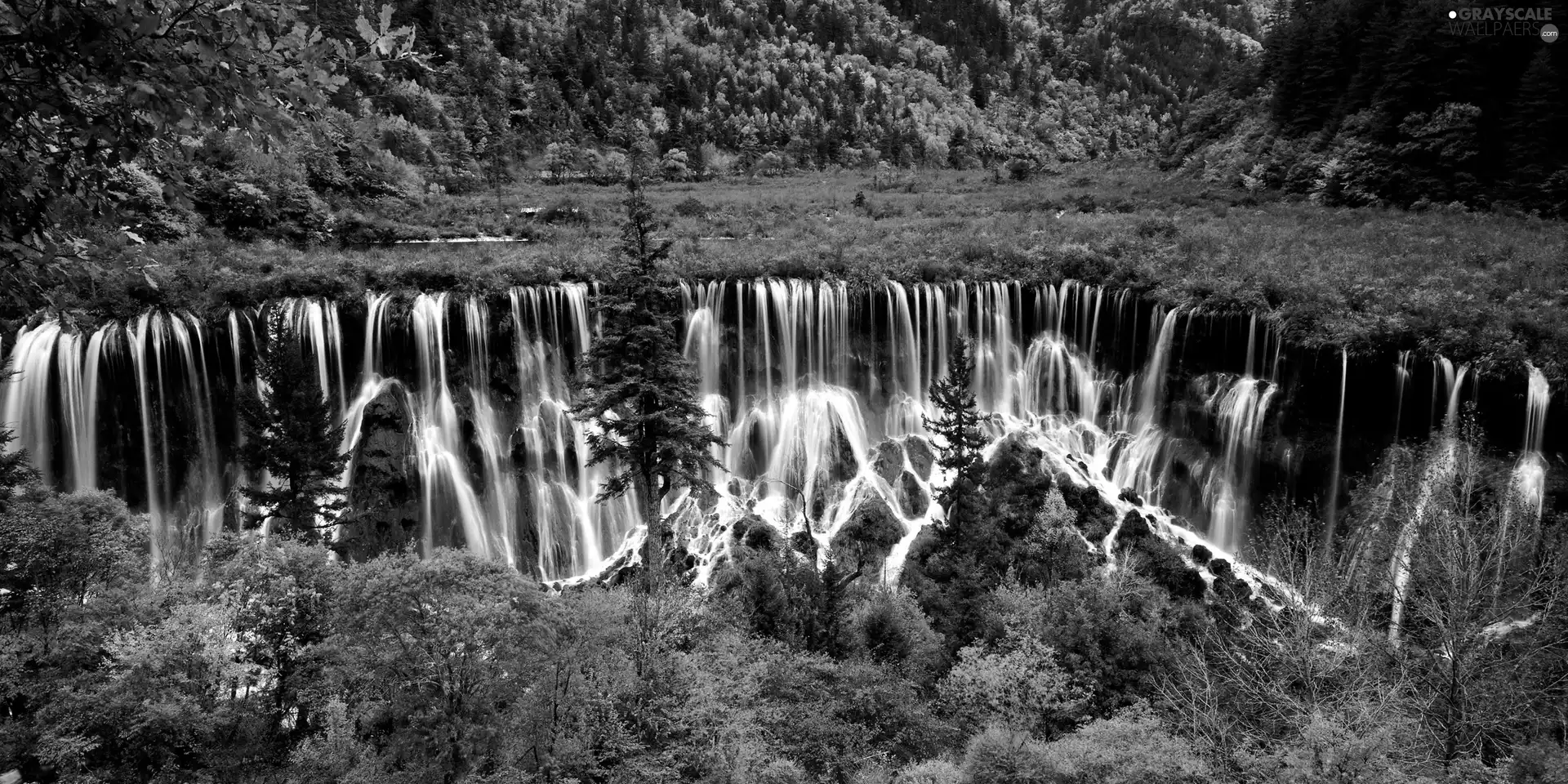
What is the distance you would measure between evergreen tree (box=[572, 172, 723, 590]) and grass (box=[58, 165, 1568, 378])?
12954 millimetres

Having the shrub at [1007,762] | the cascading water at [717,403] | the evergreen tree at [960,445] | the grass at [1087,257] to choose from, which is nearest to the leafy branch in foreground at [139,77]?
the shrub at [1007,762]

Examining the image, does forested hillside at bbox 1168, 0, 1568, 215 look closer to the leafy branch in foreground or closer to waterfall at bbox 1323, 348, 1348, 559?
waterfall at bbox 1323, 348, 1348, 559

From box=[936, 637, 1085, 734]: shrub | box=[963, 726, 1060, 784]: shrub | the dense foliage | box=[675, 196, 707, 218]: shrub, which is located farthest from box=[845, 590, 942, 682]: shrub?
box=[675, 196, 707, 218]: shrub

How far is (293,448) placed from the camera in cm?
2564

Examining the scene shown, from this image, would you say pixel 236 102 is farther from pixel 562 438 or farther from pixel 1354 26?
pixel 1354 26

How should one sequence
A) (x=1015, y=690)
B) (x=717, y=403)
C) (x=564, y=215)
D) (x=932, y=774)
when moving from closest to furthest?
(x=932, y=774) < (x=1015, y=690) < (x=717, y=403) < (x=564, y=215)

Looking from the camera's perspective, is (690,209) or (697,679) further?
(690,209)

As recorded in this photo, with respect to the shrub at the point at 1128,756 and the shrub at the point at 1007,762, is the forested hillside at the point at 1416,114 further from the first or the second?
the shrub at the point at 1007,762

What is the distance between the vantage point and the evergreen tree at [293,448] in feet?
84.4

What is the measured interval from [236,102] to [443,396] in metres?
30.6

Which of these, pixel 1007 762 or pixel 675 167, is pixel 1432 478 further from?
pixel 675 167

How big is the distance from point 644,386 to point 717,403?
52.5 feet

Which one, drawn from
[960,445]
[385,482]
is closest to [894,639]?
[960,445]

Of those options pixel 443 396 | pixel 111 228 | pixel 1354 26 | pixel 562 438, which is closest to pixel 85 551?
pixel 443 396
